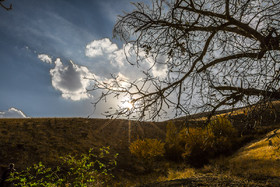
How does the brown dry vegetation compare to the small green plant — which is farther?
the brown dry vegetation

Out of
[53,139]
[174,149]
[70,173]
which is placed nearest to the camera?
[70,173]

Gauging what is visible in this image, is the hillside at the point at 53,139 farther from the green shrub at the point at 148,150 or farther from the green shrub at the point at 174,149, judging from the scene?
the green shrub at the point at 174,149

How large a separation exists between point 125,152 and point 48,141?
329 inches

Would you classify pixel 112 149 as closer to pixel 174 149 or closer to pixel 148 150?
pixel 148 150

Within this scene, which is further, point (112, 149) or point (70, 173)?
point (112, 149)

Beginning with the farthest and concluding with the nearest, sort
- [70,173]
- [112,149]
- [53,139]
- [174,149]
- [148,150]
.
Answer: [112,149] → [53,139] → [174,149] → [148,150] → [70,173]

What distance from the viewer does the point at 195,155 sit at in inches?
586

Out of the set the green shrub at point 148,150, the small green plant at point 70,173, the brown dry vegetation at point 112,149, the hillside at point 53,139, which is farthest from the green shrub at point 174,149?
the small green plant at point 70,173

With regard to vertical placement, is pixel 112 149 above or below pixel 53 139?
below

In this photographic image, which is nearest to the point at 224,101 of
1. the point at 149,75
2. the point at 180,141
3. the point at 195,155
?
the point at 149,75

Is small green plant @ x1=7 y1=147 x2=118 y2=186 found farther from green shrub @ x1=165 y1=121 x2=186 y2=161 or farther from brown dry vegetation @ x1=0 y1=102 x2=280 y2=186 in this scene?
green shrub @ x1=165 y1=121 x2=186 y2=161

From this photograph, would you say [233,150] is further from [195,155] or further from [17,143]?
[17,143]

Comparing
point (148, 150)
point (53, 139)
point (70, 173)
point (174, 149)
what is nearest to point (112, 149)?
point (53, 139)

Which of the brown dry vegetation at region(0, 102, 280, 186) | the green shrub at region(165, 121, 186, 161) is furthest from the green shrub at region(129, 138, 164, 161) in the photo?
the green shrub at region(165, 121, 186, 161)
